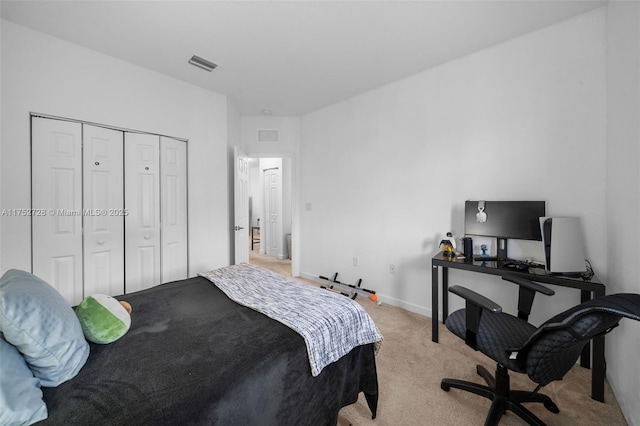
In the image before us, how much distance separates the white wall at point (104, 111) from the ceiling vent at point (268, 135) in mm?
908

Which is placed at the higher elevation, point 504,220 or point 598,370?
point 504,220

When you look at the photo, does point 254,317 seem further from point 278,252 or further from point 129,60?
point 278,252

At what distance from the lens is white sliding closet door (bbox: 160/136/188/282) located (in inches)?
123

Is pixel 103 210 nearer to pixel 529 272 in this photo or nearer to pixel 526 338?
pixel 526 338

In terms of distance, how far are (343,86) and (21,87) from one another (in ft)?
10.2


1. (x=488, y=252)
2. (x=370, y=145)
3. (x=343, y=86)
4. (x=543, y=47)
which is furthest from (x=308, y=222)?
(x=543, y=47)

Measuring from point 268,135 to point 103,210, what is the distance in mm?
2572

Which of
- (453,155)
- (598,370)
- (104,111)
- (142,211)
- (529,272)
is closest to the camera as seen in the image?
(598,370)

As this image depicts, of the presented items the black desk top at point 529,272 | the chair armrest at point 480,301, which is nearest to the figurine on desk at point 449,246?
the black desk top at point 529,272

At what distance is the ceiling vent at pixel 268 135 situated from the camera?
4461 mm

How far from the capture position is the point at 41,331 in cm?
95

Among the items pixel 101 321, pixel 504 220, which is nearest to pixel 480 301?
pixel 504 220

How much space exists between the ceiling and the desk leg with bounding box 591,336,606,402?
247 centimetres

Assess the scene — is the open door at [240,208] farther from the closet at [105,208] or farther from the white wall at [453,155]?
the white wall at [453,155]
